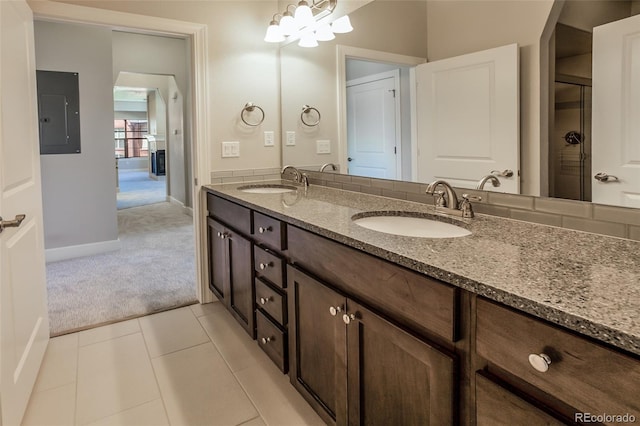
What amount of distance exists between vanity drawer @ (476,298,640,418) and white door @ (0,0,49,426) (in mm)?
1627

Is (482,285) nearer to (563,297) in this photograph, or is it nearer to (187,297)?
(563,297)

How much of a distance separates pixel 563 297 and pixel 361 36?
194 cm


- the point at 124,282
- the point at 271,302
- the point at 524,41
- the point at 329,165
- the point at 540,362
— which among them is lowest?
the point at 124,282

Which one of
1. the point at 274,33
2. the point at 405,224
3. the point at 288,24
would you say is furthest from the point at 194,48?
the point at 405,224

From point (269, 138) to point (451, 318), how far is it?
93.1 inches

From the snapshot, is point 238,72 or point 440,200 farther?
point 238,72

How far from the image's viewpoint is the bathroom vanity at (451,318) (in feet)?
2.22

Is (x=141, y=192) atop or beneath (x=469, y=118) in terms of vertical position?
beneath

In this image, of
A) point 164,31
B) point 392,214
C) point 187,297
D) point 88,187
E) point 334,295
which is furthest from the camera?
→ point 88,187

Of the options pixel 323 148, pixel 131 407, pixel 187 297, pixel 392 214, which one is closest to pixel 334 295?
pixel 392 214

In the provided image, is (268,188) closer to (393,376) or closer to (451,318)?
(393,376)

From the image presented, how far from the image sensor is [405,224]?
5.44 feet

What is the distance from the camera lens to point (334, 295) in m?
1.34

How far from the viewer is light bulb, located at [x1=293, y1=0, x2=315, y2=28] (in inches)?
100
